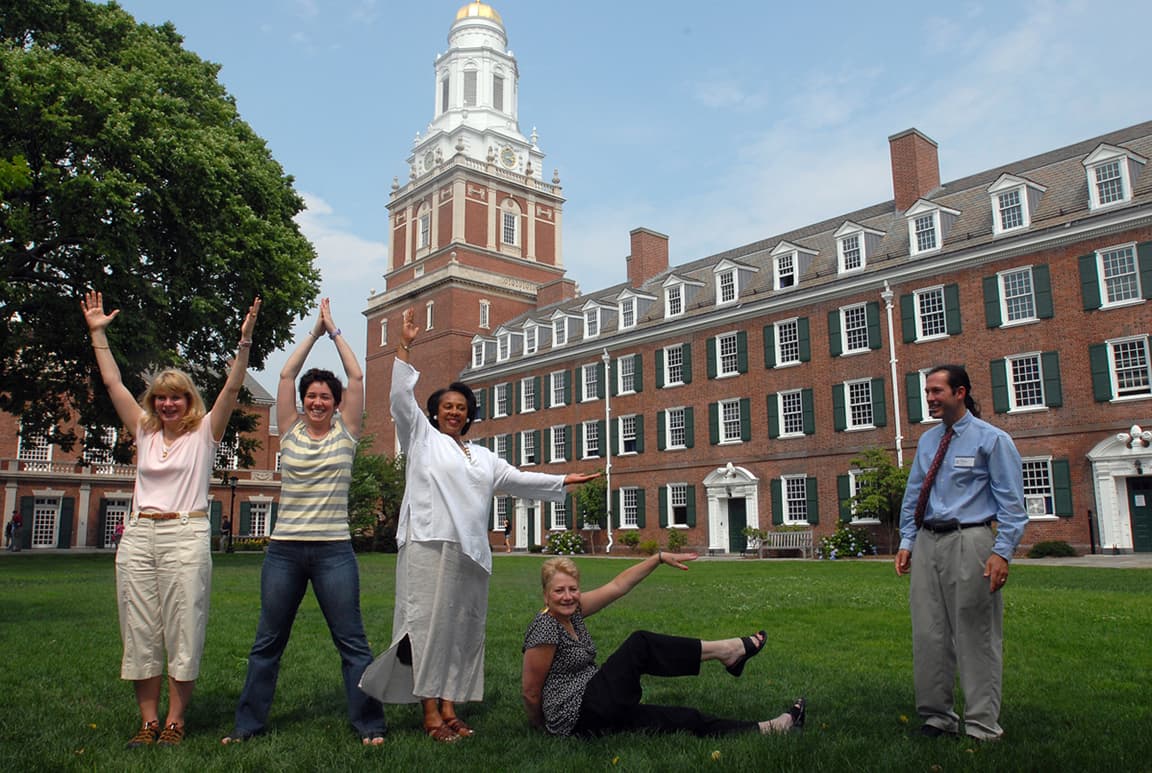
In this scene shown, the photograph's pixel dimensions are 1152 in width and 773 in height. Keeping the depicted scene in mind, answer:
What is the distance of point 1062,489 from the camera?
2450 cm

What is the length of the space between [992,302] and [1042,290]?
140cm

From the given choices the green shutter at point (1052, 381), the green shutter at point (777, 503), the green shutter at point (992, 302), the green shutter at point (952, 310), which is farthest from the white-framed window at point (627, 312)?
the green shutter at point (1052, 381)

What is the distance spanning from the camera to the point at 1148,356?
77.1 feet

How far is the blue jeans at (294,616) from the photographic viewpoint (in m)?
4.63

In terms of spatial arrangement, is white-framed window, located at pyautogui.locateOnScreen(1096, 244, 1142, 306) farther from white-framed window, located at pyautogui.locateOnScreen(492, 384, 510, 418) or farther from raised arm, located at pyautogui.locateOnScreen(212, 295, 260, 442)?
white-framed window, located at pyautogui.locateOnScreen(492, 384, 510, 418)

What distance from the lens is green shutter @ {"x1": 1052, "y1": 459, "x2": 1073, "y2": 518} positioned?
24.3 meters

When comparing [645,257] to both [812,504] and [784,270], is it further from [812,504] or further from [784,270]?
[812,504]

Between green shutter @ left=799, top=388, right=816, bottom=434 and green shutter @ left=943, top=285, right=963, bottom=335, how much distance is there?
5.13 meters

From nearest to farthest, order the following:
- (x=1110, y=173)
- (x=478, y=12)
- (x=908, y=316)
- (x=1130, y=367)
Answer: (x=1130, y=367)
(x=1110, y=173)
(x=908, y=316)
(x=478, y=12)

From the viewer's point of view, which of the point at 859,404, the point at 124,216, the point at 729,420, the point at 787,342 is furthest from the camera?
the point at 729,420

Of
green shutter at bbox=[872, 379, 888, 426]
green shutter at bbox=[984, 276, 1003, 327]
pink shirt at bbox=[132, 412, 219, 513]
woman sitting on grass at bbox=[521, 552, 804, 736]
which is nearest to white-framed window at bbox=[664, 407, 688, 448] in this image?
green shutter at bbox=[872, 379, 888, 426]

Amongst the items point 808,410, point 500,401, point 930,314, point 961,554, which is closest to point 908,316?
point 930,314

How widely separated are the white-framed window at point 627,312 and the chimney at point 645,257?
3.63 m

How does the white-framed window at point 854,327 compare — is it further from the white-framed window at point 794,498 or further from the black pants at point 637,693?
the black pants at point 637,693
